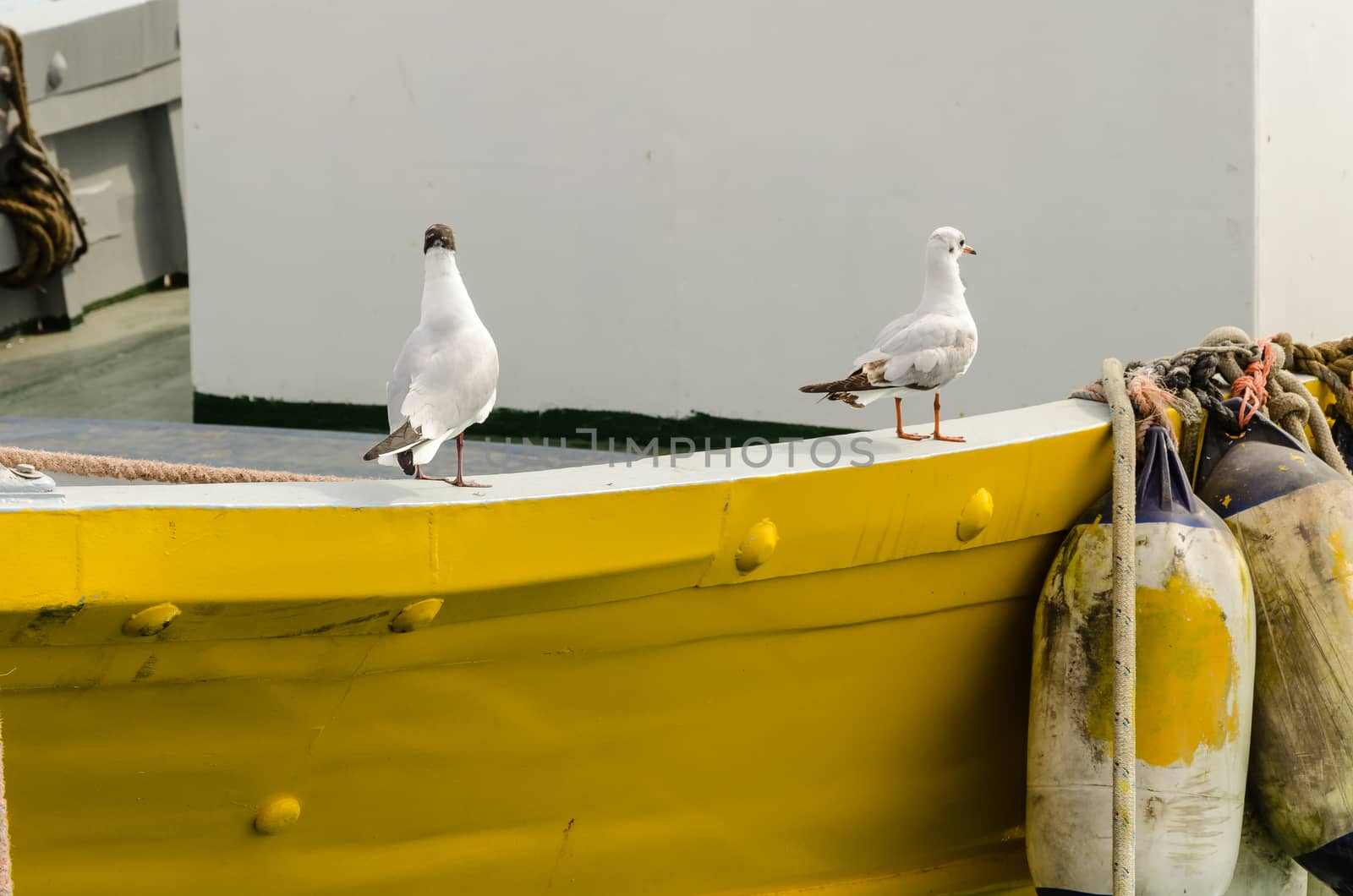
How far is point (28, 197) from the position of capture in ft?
15.9

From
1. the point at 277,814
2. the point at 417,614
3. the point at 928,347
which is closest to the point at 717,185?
the point at 928,347

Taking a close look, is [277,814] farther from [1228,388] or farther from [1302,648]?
[1228,388]

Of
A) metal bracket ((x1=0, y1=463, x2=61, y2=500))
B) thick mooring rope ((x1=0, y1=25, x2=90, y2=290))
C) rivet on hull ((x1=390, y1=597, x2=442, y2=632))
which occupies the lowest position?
rivet on hull ((x1=390, y1=597, x2=442, y2=632))

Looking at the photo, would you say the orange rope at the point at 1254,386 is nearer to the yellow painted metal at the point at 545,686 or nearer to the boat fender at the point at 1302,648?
the boat fender at the point at 1302,648

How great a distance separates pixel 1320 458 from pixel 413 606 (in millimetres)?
1660

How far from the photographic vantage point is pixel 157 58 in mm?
5598

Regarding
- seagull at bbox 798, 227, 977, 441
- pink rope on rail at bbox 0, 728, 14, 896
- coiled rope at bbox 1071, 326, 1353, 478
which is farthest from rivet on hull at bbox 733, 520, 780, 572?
pink rope on rail at bbox 0, 728, 14, 896

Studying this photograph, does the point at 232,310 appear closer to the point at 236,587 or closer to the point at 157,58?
the point at 236,587

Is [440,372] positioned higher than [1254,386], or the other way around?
[440,372]

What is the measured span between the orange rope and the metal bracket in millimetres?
1862

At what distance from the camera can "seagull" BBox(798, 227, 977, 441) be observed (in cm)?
223

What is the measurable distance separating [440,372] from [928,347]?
753 mm

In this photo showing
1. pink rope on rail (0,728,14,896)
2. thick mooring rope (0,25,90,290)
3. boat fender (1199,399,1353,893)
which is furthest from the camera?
thick mooring rope (0,25,90,290)

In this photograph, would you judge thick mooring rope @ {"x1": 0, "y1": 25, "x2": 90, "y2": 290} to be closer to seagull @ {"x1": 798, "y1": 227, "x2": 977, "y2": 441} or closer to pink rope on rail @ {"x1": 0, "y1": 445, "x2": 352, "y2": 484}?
pink rope on rail @ {"x1": 0, "y1": 445, "x2": 352, "y2": 484}
